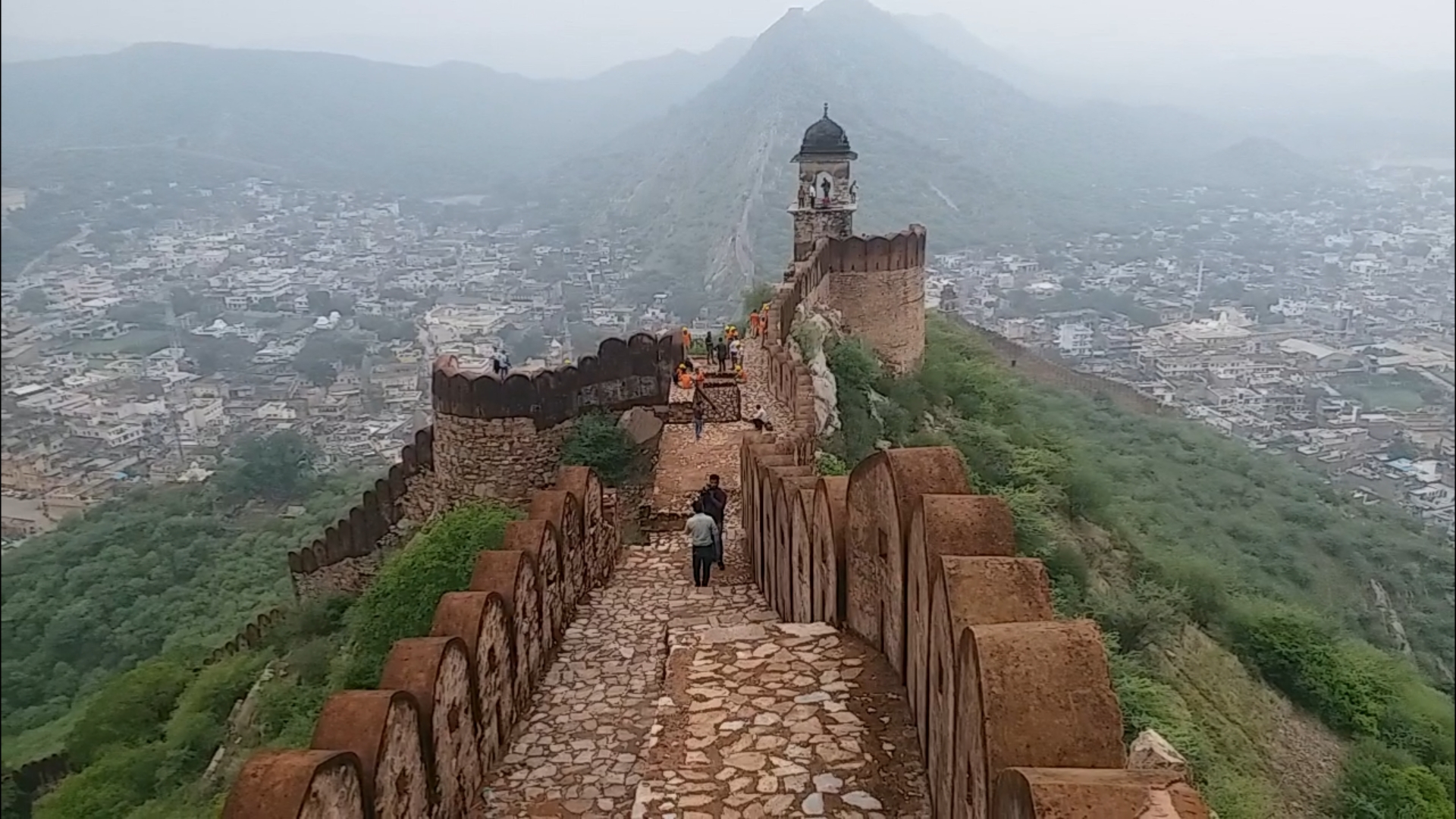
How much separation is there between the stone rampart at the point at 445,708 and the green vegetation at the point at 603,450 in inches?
188

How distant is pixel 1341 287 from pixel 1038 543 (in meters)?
35.3

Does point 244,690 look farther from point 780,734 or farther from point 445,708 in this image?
point 780,734

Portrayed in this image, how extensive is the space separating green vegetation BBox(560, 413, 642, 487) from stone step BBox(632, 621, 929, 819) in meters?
6.56

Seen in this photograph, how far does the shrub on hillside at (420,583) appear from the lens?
7.98m

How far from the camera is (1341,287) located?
41.3m

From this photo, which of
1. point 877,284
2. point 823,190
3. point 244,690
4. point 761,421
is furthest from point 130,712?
point 823,190

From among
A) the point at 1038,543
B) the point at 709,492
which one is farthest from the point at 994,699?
the point at 1038,543

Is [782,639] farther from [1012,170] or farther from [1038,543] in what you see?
[1012,170]

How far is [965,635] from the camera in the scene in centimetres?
292

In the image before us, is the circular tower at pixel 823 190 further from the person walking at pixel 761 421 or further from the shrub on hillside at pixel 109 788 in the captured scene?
the shrub on hillside at pixel 109 788

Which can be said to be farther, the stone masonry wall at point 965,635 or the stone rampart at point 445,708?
the stone rampart at point 445,708

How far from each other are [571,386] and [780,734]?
785 centimetres

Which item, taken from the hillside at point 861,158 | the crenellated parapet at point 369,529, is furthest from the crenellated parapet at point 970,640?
the hillside at point 861,158

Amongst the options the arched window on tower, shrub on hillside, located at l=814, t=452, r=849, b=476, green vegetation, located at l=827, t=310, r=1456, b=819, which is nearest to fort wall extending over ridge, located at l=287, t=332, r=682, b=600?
shrub on hillside, located at l=814, t=452, r=849, b=476
